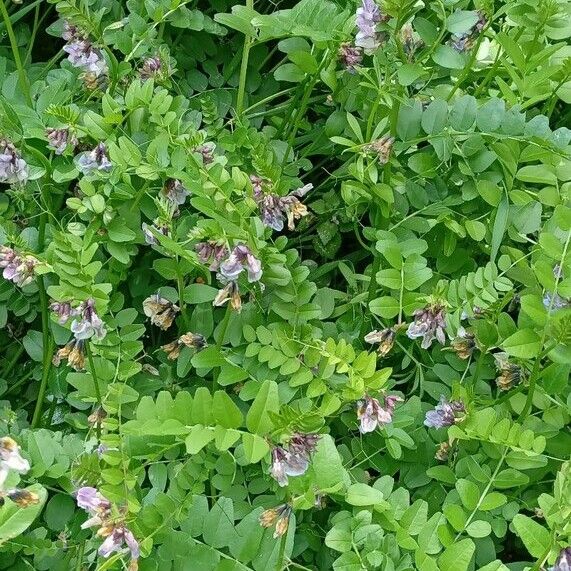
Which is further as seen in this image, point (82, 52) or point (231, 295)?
point (82, 52)

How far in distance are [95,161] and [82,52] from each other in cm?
21

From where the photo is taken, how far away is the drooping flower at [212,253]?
3.86ft

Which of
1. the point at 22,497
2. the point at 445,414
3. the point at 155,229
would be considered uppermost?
the point at 155,229

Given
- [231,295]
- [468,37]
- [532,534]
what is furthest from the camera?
[468,37]

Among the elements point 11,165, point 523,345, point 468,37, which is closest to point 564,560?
point 523,345

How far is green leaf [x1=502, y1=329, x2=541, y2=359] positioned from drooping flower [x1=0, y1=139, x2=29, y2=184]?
30.3 inches

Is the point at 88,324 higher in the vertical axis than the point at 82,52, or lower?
lower

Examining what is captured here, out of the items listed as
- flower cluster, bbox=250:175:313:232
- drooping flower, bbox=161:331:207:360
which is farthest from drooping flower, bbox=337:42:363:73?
drooping flower, bbox=161:331:207:360

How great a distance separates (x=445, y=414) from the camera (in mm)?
1320

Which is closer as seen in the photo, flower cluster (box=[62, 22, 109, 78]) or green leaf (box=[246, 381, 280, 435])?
green leaf (box=[246, 381, 280, 435])

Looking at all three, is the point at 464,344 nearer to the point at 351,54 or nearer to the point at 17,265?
the point at 351,54

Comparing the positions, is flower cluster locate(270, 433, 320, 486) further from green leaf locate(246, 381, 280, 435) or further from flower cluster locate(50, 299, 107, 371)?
flower cluster locate(50, 299, 107, 371)

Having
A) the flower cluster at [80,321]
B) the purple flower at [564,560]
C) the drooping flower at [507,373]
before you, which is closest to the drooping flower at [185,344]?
the flower cluster at [80,321]

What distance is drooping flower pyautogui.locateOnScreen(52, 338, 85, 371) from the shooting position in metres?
1.30
